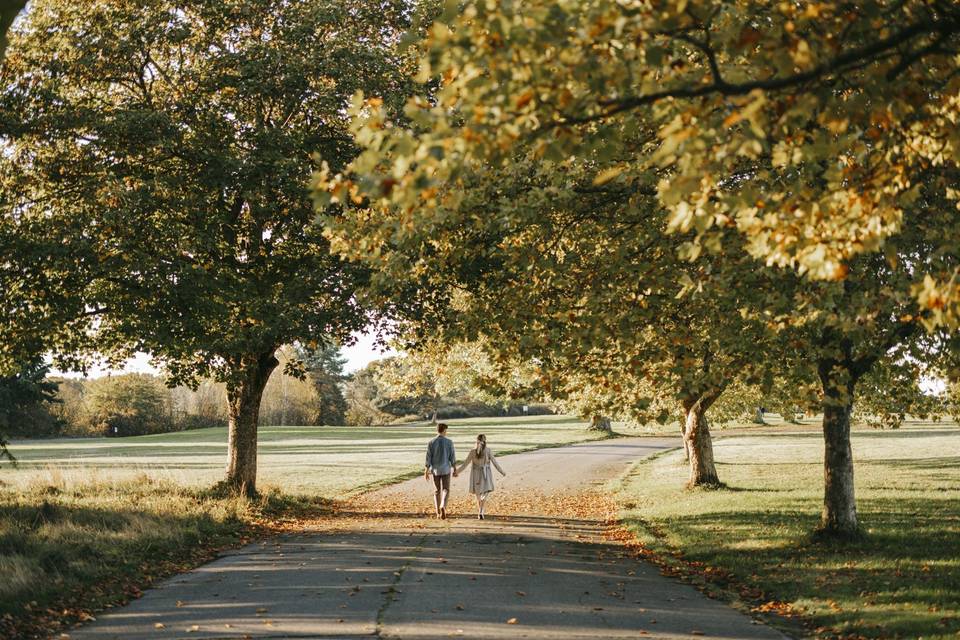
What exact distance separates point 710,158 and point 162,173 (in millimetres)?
11960

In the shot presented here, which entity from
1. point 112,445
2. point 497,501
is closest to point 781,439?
point 497,501

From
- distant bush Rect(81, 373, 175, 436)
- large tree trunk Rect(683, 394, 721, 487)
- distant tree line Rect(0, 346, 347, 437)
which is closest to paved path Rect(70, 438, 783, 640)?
large tree trunk Rect(683, 394, 721, 487)

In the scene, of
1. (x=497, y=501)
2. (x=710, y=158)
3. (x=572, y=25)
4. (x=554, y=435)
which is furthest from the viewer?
(x=554, y=435)

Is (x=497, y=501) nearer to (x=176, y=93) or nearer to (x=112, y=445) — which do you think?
(x=176, y=93)

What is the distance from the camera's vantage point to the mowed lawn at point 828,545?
8492 millimetres

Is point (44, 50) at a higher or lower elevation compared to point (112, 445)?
higher

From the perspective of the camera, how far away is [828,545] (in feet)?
40.0

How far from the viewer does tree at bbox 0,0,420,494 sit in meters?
13.9

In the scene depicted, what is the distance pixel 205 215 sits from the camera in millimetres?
14984

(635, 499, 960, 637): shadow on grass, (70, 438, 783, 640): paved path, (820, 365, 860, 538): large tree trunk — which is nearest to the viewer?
(70, 438, 783, 640): paved path

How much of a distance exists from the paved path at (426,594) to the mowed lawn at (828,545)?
105cm

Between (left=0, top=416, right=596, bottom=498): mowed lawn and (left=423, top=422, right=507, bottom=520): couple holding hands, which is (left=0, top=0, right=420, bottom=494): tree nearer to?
(left=423, top=422, right=507, bottom=520): couple holding hands

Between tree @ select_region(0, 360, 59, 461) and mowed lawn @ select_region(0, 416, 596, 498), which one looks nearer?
mowed lawn @ select_region(0, 416, 596, 498)

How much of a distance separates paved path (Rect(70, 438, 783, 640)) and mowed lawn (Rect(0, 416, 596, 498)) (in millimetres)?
7990
